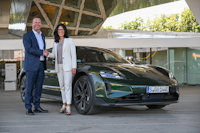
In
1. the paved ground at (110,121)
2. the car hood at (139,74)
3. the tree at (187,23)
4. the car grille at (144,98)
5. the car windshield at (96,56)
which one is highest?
the tree at (187,23)

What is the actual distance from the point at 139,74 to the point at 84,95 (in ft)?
3.49

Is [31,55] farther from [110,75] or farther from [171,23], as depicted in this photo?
[171,23]

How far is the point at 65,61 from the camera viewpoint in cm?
639

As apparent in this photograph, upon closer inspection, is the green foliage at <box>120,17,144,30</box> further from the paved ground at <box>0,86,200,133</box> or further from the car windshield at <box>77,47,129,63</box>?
the paved ground at <box>0,86,200,133</box>

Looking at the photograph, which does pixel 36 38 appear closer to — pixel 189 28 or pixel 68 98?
pixel 68 98

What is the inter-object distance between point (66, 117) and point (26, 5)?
57.2 ft

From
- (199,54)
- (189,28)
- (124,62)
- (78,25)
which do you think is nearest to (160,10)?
(189,28)

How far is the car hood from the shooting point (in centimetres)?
604

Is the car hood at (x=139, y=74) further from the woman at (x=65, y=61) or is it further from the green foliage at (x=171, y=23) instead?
the green foliage at (x=171, y=23)

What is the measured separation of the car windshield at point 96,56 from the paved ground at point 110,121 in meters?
1.04

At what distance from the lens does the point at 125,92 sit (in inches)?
231

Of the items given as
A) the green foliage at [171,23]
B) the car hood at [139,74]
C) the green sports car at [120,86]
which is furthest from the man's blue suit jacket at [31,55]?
the green foliage at [171,23]

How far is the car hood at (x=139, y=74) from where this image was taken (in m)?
6.04

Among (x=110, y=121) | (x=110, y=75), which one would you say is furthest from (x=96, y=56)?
(x=110, y=121)
